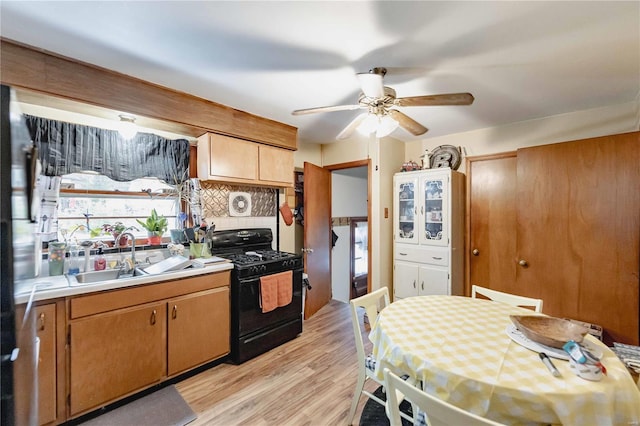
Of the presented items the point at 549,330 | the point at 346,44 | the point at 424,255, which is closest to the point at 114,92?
the point at 346,44

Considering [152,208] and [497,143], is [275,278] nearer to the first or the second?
[152,208]

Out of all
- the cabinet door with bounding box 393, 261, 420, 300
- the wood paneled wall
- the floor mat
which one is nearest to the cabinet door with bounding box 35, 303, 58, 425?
the floor mat

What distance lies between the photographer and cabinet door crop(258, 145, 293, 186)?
2.89 metres

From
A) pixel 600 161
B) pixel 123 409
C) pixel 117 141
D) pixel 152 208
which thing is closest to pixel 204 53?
pixel 117 141

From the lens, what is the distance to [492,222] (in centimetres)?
311

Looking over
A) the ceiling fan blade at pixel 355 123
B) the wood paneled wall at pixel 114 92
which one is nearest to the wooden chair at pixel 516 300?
the ceiling fan blade at pixel 355 123

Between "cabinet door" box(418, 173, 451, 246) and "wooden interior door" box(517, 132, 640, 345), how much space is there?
0.69 m

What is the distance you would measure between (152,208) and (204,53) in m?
1.56

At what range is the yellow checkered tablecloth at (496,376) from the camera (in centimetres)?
90

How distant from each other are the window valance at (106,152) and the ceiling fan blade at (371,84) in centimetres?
188

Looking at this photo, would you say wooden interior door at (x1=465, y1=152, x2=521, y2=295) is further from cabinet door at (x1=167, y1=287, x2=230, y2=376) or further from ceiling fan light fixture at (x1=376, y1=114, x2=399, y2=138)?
cabinet door at (x1=167, y1=287, x2=230, y2=376)

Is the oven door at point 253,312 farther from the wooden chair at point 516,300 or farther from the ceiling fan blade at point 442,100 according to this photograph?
the ceiling fan blade at point 442,100

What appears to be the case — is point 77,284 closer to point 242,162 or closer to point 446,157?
point 242,162

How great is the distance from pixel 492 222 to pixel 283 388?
2.86m
